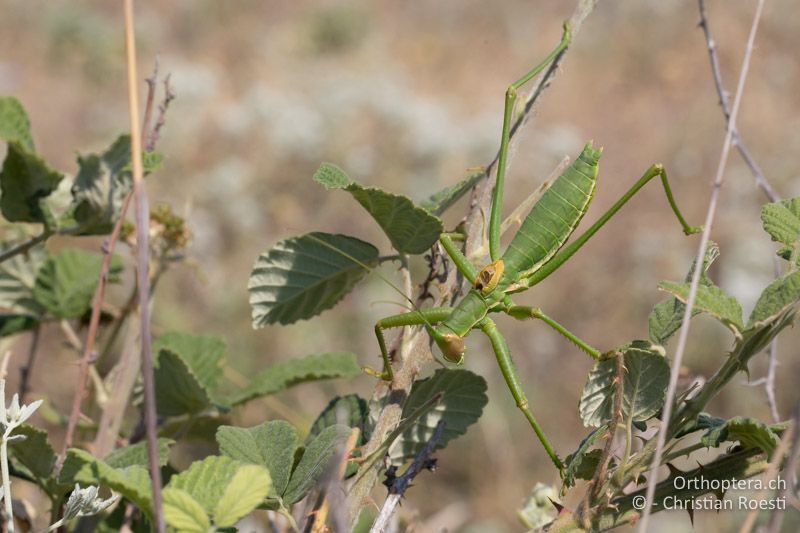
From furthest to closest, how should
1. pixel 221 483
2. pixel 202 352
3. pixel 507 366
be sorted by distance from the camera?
pixel 202 352 → pixel 507 366 → pixel 221 483

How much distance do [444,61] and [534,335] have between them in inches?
212

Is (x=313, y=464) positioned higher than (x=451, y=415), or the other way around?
(x=451, y=415)

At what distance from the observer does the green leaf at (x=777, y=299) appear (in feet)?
2.14

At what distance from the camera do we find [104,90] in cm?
956

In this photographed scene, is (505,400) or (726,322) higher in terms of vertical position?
(505,400)

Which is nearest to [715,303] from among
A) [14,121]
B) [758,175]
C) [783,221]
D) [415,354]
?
[783,221]

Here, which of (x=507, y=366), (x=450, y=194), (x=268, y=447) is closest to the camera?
(x=268, y=447)

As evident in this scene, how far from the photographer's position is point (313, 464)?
71 cm

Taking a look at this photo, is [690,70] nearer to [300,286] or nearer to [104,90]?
[104,90]

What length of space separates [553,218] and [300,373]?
42 cm

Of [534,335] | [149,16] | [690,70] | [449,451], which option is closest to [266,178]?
[534,335]

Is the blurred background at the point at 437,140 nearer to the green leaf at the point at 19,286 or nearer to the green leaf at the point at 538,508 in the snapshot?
the green leaf at the point at 538,508

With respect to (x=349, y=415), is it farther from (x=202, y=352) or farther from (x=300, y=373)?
(x=202, y=352)

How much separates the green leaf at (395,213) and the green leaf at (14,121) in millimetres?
459
